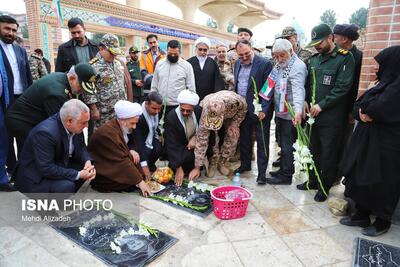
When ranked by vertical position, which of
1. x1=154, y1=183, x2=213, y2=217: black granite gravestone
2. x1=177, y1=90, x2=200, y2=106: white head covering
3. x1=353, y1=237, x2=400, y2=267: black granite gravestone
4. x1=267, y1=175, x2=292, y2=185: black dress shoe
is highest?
x1=177, y1=90, x2=200, y2=106: white head covering

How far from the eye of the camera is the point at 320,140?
3.13 meters

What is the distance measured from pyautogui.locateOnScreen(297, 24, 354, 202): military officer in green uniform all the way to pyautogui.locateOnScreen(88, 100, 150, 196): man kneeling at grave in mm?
1904

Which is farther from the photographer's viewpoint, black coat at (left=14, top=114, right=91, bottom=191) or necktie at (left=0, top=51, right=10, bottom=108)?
necktie at (left=0, top=51, right=10, bottom=108)

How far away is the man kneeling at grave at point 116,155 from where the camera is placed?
10.0ft

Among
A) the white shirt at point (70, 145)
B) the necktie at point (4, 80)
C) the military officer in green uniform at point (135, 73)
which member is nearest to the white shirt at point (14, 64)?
the necktie at point (4, 80)

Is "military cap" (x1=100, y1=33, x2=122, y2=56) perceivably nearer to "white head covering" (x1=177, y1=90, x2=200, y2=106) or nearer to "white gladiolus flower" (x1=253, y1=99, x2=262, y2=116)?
"white head covering" (x1=177, y1=90, x2=200, y2=106)

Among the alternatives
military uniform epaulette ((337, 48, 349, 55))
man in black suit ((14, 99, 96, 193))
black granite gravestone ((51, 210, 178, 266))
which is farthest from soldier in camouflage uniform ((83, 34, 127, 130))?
military uniform epaulette ((337, 48, 349, 55))

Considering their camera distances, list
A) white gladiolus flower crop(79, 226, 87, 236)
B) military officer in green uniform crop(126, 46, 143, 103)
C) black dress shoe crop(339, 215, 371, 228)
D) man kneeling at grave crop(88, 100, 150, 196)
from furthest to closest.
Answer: military officer in green uniform crop(126, 46, 143, 103)
man kneeling at grave crop(88, 100, 150, 196)
black dress shoe crop(339, 215, 371, 228)
white gladiolus flower crop(79, 226, 87, 236)

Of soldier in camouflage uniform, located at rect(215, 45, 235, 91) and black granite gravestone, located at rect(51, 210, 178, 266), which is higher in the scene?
soldier in camouflage uniform, located at rect(215, 45, 235, 91)

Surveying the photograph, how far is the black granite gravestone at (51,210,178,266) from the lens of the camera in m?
2.10

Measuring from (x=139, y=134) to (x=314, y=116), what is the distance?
2011mm

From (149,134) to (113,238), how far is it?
5.05 ft

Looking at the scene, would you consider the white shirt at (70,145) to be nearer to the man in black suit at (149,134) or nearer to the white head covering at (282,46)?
the man in black suit at (149,134)

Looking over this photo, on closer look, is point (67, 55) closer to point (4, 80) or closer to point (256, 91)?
point (4, 80)
